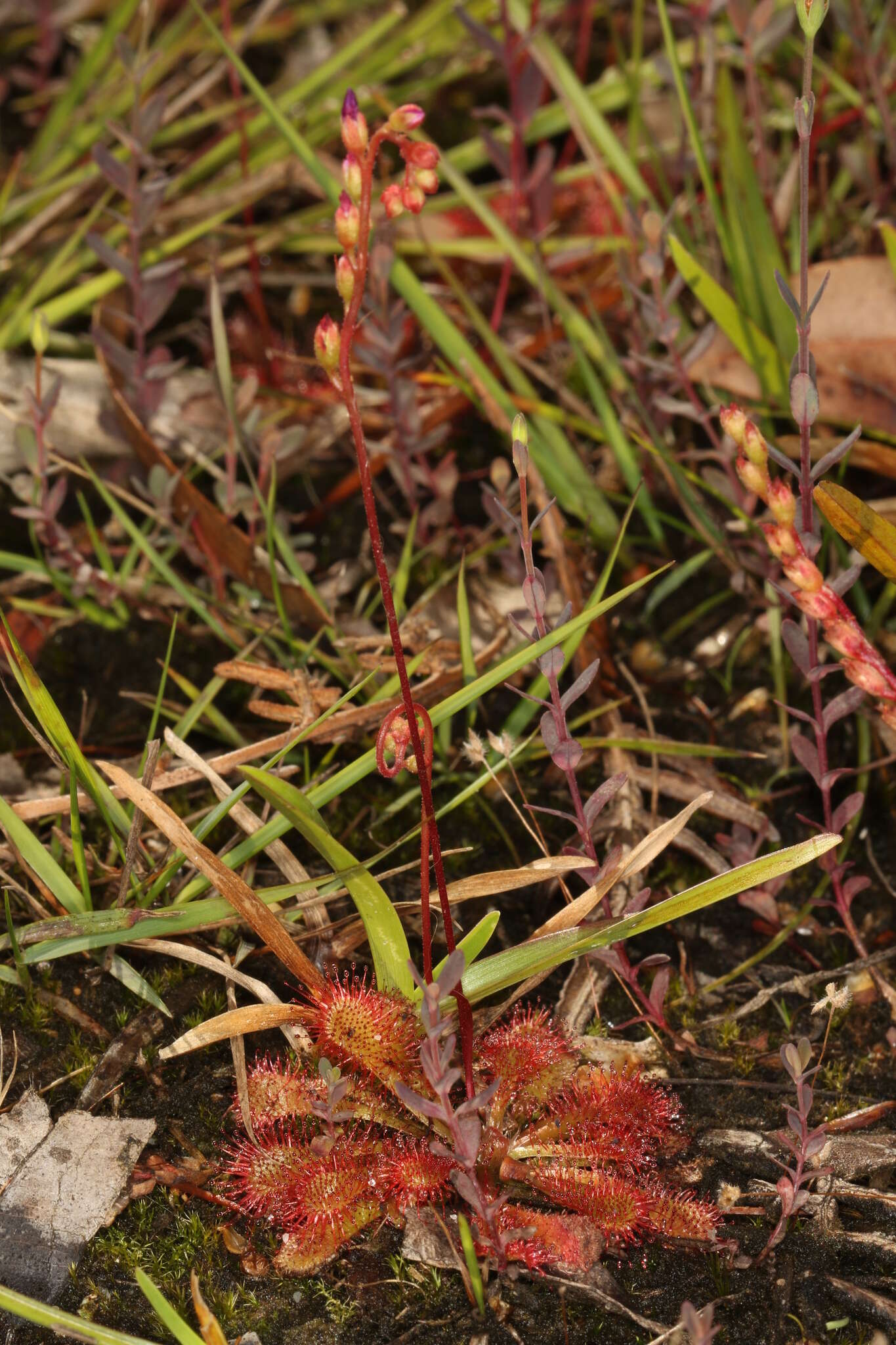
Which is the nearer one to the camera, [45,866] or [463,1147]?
[463,1147]

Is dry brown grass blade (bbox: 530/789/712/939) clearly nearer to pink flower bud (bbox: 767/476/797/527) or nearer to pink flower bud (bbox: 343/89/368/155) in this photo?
pink flower bud (bbox: 767/476/797/527)

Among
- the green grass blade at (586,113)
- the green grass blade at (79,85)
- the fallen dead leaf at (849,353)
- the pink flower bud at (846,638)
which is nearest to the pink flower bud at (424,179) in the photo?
the pink flower bud at (846,638)

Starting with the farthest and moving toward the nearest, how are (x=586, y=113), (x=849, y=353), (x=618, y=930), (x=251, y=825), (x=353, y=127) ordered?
1. (x=586, y=113)
2. (x=849, y=353)
3. (x=251, y=825)
4. (x=618, y=930)
5. (x=353, y=127)

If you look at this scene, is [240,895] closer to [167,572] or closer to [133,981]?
[133,981]

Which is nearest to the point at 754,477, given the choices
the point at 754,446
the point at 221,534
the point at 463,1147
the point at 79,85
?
the point at 754,446

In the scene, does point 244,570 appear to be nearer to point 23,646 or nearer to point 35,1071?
point 23,646

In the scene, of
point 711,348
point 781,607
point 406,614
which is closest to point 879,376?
point 711,348

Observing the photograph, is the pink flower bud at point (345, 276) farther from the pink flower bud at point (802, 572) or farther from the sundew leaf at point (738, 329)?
the sundew leaf at point (738, 329)
